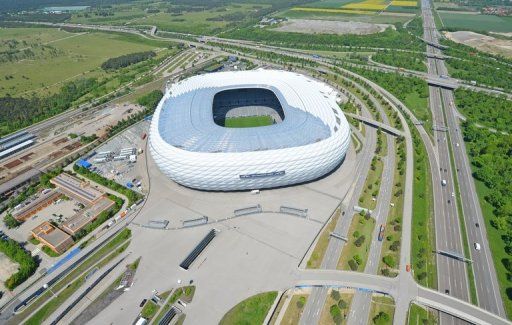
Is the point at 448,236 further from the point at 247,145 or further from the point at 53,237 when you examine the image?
the point at 53,237

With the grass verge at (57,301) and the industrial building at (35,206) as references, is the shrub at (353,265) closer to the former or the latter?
the grass verge at (57,301)

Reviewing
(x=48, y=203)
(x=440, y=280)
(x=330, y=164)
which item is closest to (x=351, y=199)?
(x=330, y=164)

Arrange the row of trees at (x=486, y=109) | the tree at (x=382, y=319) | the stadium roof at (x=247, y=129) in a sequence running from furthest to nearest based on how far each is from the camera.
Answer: the row of trees at (x=486, y=109), the stadium roof at (x=247, y=129), the tree at (x=382, y=319)

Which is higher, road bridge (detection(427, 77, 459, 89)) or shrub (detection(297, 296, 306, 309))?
road bridge (detection(427, 77, 459, 89))

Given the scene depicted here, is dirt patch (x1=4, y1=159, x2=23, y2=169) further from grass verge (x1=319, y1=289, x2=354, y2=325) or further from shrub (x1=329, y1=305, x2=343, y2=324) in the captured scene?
shrub (x1=329, y1=305, x2=343, y2=324)

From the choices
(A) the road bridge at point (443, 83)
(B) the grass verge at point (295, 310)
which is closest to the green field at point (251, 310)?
(B) the grass verge at point (295, 310)

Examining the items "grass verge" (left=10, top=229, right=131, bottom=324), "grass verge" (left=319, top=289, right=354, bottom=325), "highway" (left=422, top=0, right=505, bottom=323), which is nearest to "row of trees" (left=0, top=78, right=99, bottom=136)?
"grass verge" (left=10, top=229, right=131, bottom=324)
